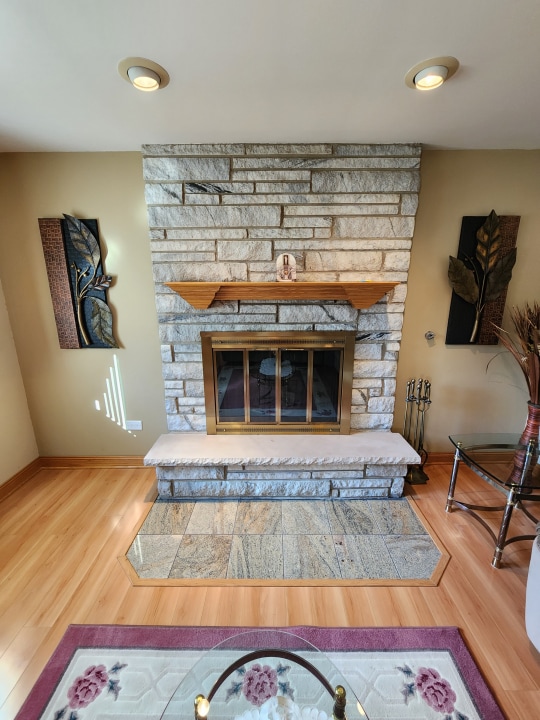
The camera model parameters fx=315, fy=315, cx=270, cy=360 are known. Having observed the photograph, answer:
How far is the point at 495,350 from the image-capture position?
2.46 m

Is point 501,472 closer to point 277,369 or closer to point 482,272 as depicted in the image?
point 482,272

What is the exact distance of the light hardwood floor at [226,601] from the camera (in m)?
1.32

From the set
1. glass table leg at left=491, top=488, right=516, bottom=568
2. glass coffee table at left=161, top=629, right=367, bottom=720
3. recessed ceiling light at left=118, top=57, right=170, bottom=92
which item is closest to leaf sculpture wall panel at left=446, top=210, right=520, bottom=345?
glass table leg at left=491, top=488, right=516, bottom=568

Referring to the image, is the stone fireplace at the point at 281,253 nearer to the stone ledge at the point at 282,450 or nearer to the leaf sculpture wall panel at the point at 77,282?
the stone ledge at the point at 282,450

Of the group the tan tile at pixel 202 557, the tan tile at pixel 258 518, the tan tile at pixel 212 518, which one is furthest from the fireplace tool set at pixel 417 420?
the tan tile at pixel 202 557

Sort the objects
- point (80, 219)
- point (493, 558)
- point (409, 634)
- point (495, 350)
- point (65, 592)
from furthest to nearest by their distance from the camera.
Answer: point (495, 350)
point (80, 219)
point (493, 558)
point (65, 592)
point (409, 634)

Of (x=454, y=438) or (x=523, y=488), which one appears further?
(x=454, y=438)

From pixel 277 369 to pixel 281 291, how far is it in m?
0.63

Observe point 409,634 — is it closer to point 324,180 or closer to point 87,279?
point 324,180

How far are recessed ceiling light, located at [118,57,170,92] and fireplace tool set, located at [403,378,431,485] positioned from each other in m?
2.32

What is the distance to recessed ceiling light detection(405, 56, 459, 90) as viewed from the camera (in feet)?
4.11

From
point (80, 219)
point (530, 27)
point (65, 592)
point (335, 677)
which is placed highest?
point (530, 27)

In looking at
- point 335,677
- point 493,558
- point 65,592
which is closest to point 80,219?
point 65,592

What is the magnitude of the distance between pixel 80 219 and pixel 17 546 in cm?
215
